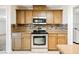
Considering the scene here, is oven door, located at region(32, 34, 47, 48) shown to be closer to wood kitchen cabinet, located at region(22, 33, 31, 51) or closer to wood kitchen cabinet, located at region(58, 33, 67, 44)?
wood kitchen cabinet, located at region(22, 33, 31, 51)

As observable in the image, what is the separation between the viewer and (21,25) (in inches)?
266

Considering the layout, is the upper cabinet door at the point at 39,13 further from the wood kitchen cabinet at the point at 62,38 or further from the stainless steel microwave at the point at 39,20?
the wood kitchen cabinet at the point at 62,38

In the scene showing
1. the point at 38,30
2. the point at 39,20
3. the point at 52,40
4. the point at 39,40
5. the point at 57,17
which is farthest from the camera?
the point at 38,30

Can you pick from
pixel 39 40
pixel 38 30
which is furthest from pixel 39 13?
pixel 39 40

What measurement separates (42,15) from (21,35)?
1.23m

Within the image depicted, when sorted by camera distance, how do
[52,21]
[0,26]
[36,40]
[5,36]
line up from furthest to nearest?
[52,21] < [36,40] < [5,36] < [0,26]

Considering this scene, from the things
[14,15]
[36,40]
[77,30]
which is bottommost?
[36,40]

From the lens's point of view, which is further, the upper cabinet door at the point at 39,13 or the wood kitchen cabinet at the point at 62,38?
the upper cabinet door at the point at 39,13

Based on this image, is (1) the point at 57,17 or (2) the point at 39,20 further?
(1) the point at 57,17

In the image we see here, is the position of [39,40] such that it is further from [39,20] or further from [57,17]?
[57,17]

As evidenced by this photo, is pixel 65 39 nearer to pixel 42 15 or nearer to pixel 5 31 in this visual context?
pixel 42 15

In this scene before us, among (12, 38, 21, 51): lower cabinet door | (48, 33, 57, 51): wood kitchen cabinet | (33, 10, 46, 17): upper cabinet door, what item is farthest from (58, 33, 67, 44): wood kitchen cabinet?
(12, 38, 21, 51): lower cabinet door

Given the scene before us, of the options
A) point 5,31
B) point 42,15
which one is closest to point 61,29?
point 42,15

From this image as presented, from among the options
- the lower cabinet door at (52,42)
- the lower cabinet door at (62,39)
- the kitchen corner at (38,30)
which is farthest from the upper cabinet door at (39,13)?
the lower cabinet door at (62,39)
